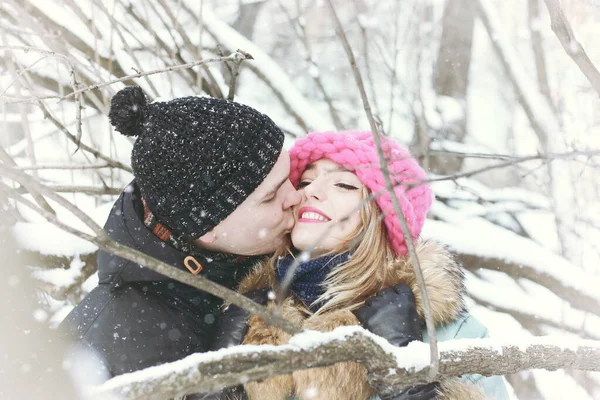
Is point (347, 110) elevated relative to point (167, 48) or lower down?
lower down

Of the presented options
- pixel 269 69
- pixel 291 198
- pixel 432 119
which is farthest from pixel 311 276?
pixel 432 119

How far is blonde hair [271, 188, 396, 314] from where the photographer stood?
5.79 ft

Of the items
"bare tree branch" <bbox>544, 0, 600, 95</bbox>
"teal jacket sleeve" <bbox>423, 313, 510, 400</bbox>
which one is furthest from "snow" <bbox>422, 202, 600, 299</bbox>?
"bare tree branch" <bbox>544, 0, 600, 95</bbox>

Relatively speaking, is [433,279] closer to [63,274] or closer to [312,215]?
[312,215]

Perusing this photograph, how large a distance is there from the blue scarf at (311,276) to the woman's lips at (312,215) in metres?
0.13

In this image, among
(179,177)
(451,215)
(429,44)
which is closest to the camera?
(179,177)

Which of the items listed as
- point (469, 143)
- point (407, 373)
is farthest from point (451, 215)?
point (407, 373)

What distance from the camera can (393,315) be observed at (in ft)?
5.22

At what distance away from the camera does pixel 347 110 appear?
4855 mm

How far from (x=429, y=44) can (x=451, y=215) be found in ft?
6.71

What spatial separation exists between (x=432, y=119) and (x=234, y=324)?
2755mm

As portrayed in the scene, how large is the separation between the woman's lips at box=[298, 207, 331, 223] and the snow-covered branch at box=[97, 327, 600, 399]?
2.49 ft

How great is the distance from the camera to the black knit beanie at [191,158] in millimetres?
1852

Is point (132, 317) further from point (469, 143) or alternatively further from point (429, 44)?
point (429, 44)
